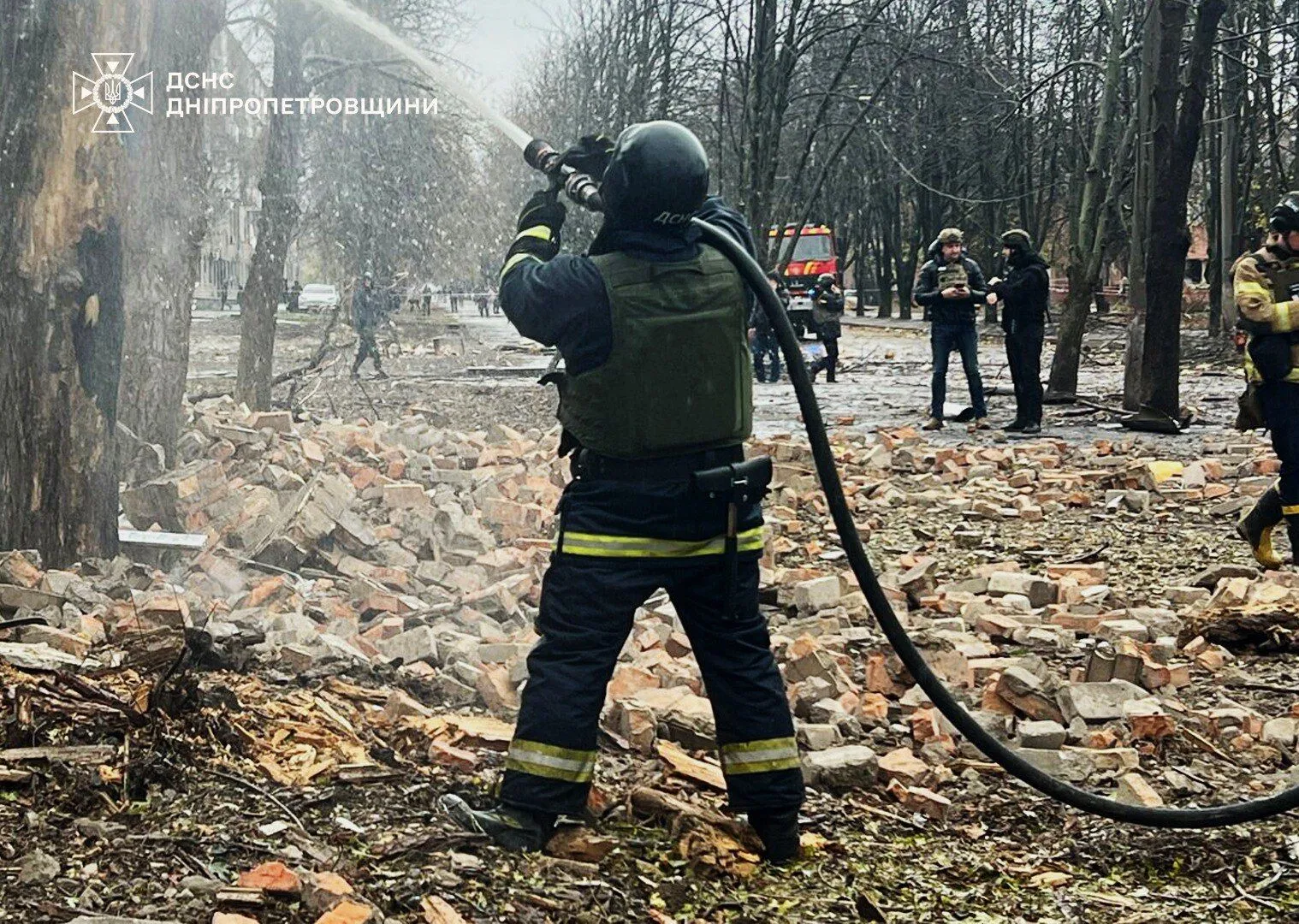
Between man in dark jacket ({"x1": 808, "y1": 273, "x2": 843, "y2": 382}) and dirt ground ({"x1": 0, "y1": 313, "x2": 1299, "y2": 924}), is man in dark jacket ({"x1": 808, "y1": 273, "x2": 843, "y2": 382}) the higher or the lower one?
the higher one

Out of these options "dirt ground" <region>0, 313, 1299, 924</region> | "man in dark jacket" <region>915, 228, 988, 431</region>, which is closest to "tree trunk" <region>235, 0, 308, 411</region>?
"man in dark jacket" <region>915, 228, 988, 431</region>

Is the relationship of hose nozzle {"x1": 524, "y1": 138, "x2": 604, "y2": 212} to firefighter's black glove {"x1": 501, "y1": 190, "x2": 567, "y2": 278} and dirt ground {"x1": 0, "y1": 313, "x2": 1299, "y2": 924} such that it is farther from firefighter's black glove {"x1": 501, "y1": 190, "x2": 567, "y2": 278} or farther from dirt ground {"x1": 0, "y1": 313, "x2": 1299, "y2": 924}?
dirt ground {"x1": 0, "y1": 313, "x2": 1299, "y2": 924}

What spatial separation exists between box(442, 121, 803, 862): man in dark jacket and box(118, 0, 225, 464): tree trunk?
633 cm

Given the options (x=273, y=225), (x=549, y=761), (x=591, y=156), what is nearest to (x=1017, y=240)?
(x=273, y=225)

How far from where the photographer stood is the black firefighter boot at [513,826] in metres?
3.54

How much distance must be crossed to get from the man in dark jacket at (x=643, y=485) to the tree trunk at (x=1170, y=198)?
11048 millimetres

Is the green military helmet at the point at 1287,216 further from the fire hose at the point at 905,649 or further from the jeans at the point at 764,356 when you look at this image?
the jeans at the point at 764,356

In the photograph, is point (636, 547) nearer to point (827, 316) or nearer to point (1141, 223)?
point (1141, 223)

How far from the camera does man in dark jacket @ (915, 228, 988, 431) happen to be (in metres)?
13.2

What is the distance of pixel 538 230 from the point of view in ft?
12.5

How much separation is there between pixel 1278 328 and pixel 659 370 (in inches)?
174

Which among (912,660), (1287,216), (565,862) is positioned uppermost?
(1287,216)

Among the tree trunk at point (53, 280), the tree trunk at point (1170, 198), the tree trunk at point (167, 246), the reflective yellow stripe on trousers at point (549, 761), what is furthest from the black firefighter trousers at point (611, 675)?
the tree trunk at point (1170, 198)

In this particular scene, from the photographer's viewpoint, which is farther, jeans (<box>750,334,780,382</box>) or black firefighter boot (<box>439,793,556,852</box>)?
jeans (<box>750,334,780,382</box>)
